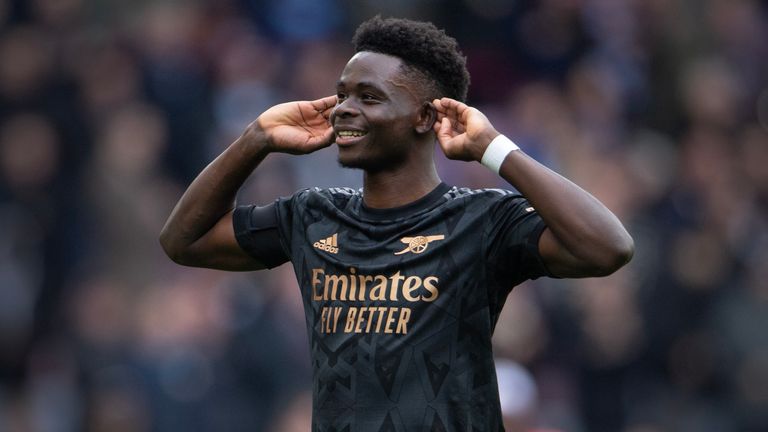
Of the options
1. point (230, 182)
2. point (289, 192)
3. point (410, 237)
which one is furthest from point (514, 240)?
point (289, 192)

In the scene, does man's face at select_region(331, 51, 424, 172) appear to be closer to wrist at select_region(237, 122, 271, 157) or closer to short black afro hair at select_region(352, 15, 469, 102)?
short black afro hair at select_region(352, 15, 469, 102)

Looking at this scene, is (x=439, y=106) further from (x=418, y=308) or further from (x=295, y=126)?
(x=418, y=308)

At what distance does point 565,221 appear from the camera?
4824 millimetres

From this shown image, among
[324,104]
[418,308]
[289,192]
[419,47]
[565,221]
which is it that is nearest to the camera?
[565,221]

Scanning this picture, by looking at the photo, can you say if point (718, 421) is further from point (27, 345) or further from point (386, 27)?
point (386, 27)

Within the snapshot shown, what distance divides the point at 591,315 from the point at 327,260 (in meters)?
5.14

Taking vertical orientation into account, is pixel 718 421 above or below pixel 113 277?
below

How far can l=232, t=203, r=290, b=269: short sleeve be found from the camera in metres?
5.48

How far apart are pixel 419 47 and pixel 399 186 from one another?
1.55ft

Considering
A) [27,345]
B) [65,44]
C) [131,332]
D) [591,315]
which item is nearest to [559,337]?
[591,315]

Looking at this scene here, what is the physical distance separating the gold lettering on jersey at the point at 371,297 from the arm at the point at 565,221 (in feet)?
1.33

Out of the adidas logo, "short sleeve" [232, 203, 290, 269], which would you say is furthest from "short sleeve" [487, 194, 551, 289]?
"short sleeve" [232, 203, 290, 269]

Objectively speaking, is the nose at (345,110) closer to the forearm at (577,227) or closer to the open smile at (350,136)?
the open smile at (350,136)

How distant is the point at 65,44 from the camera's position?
11.8 meters
